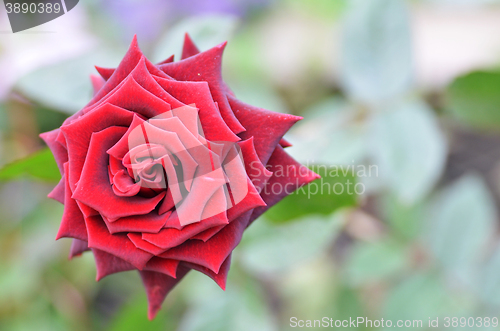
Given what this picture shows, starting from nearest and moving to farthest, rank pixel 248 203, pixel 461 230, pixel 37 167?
pixel 248 203 < pixel 37 167 < pixel 461 230

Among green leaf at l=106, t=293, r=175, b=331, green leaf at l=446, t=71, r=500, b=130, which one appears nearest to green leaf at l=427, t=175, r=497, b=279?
green leaf at l=446, t=71, r=500, b=130

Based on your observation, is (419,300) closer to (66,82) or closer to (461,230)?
(461,230)

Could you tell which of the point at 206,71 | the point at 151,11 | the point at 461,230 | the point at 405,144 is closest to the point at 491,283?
the point at 461,230

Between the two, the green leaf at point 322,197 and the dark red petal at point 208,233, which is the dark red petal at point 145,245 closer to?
the dark red petal at point 208,233

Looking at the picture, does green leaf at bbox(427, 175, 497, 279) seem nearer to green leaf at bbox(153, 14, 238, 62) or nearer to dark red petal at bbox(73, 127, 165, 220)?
green leaf at bbox(153, 14, 238, 62)

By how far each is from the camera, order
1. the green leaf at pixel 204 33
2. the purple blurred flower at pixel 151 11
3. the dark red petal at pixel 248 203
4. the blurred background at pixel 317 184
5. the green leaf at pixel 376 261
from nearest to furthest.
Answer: the dark red petal at pixel 248 203, the green leaf at pixel 204 33, the blurred background at pixel 317 184, the green leaf at pixel 376 261, the purple blurred flower at pixel 151 11

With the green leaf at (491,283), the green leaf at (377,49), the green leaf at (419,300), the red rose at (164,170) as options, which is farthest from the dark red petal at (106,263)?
the green leaf at (491,283)

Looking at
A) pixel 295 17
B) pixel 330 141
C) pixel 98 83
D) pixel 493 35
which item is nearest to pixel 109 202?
pixel 98 83
